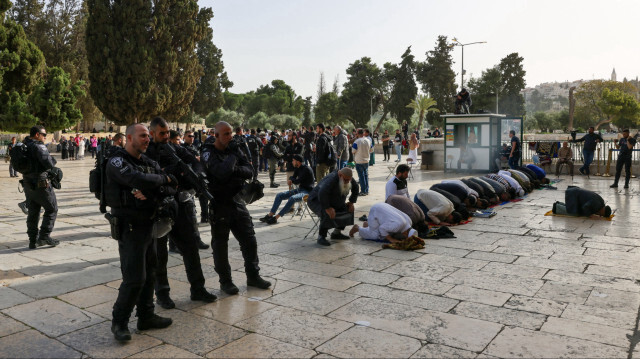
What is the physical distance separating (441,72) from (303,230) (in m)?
49.1

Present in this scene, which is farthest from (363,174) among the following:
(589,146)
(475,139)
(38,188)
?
(589,146)

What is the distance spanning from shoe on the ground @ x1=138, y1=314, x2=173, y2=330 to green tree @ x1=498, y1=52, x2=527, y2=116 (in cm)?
5983

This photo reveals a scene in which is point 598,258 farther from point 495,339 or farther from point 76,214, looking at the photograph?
point 76,214

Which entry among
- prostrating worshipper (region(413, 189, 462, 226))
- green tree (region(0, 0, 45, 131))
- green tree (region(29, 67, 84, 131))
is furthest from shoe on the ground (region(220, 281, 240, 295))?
green tree (region(29, 67, 84, 131))

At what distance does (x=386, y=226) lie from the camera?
7234 mm

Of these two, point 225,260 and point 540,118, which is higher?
point 540,118

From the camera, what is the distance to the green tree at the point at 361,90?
5694 cm

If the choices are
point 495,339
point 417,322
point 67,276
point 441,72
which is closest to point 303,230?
point 67,276

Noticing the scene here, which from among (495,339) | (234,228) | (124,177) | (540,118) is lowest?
(495,339)

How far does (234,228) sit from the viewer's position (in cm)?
497

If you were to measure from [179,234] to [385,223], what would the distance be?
137 inches

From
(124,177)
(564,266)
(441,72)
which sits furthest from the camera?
(441,72)

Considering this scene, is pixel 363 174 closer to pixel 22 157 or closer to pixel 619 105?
pixel 22 157

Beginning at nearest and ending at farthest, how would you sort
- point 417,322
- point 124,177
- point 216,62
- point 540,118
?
point 124,177 → point 417,322 → point 216,62 → point 540,118
